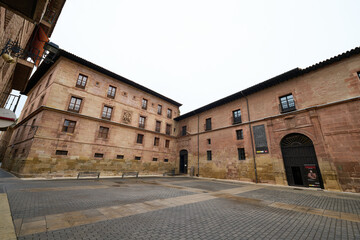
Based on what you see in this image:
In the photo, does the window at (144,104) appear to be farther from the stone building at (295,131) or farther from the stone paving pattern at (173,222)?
the stone paving pattern at (173,222)

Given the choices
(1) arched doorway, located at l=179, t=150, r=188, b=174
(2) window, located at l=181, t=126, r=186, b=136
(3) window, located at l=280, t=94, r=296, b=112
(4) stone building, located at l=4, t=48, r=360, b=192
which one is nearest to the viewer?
(4) stone building, located at l=4, t=48, r=360, b=192

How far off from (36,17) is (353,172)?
18.4 metres

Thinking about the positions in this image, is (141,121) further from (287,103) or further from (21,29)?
(287,103)

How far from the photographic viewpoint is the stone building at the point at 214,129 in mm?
11203

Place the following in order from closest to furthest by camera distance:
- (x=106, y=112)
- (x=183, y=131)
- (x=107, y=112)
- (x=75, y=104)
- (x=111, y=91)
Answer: (x=75, y=104) → (x=106, y=112) → (x=107, y=112) → (x=111, y=91) → (x=183, y=131)

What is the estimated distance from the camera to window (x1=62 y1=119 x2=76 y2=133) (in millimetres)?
15023

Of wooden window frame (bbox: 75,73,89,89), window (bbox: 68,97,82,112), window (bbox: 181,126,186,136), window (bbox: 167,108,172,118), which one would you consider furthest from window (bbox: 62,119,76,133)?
window (bbox: 181,126,186,136)

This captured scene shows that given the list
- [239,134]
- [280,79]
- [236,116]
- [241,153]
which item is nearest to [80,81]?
[236,116]

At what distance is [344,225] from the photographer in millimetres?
4223

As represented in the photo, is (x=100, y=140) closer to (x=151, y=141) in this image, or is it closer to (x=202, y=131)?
(x=151, y=141)

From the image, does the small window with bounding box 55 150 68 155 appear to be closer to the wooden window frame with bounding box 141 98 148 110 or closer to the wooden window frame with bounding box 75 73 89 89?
the wooden window frame with bounding box 75 73 89 89

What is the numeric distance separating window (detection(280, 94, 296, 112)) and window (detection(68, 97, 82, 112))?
22150mm

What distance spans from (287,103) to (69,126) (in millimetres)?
22929

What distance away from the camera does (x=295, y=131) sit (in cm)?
1306
